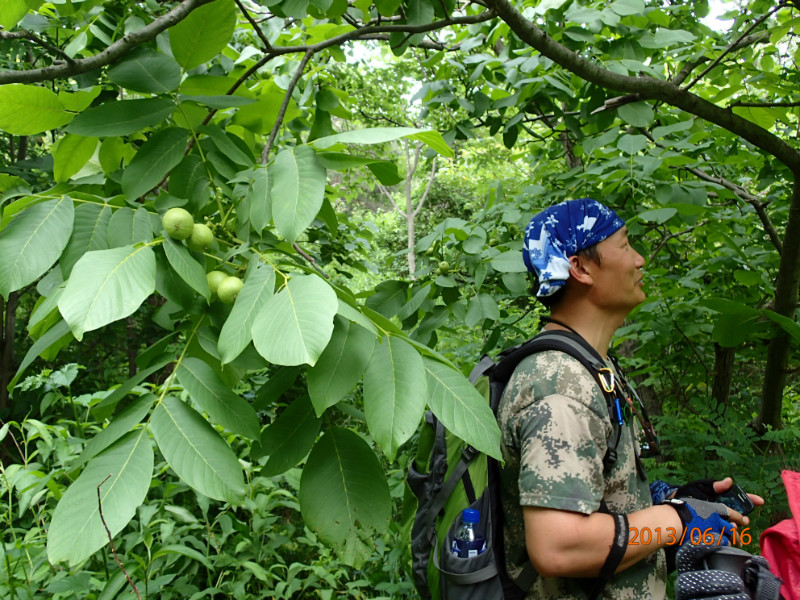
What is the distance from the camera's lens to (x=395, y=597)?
297cm

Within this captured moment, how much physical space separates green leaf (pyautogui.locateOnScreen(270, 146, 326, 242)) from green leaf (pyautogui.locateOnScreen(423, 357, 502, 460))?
0.36 metres

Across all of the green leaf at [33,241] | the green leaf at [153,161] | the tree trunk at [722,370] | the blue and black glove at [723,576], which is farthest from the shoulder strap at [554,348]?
the tree trunk at [722,370]

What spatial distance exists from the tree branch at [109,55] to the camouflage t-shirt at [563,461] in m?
1.21

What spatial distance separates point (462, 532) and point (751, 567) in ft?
2.21

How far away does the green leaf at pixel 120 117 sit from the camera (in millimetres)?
1181

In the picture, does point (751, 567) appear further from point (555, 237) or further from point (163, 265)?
point (163, 265)

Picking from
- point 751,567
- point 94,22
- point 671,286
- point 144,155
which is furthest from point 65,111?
point 671,286

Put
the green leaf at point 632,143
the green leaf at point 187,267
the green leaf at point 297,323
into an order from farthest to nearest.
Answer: the green leaf at point 632,143
the green leaf at point 187,267
the green leaf at point 297,323

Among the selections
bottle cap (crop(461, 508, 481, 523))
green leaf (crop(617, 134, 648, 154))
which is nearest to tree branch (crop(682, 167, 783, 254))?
green leaf (crop(617, 134, 648, 154))

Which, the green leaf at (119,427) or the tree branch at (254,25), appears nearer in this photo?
the green leaf at (119,427)

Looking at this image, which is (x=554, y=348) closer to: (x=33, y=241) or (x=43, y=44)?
(x=33, y=241)

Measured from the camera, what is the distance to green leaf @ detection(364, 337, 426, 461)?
87 centimetres

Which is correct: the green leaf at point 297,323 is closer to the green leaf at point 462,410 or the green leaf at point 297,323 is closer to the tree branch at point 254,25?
the green leaf at point 462,410
